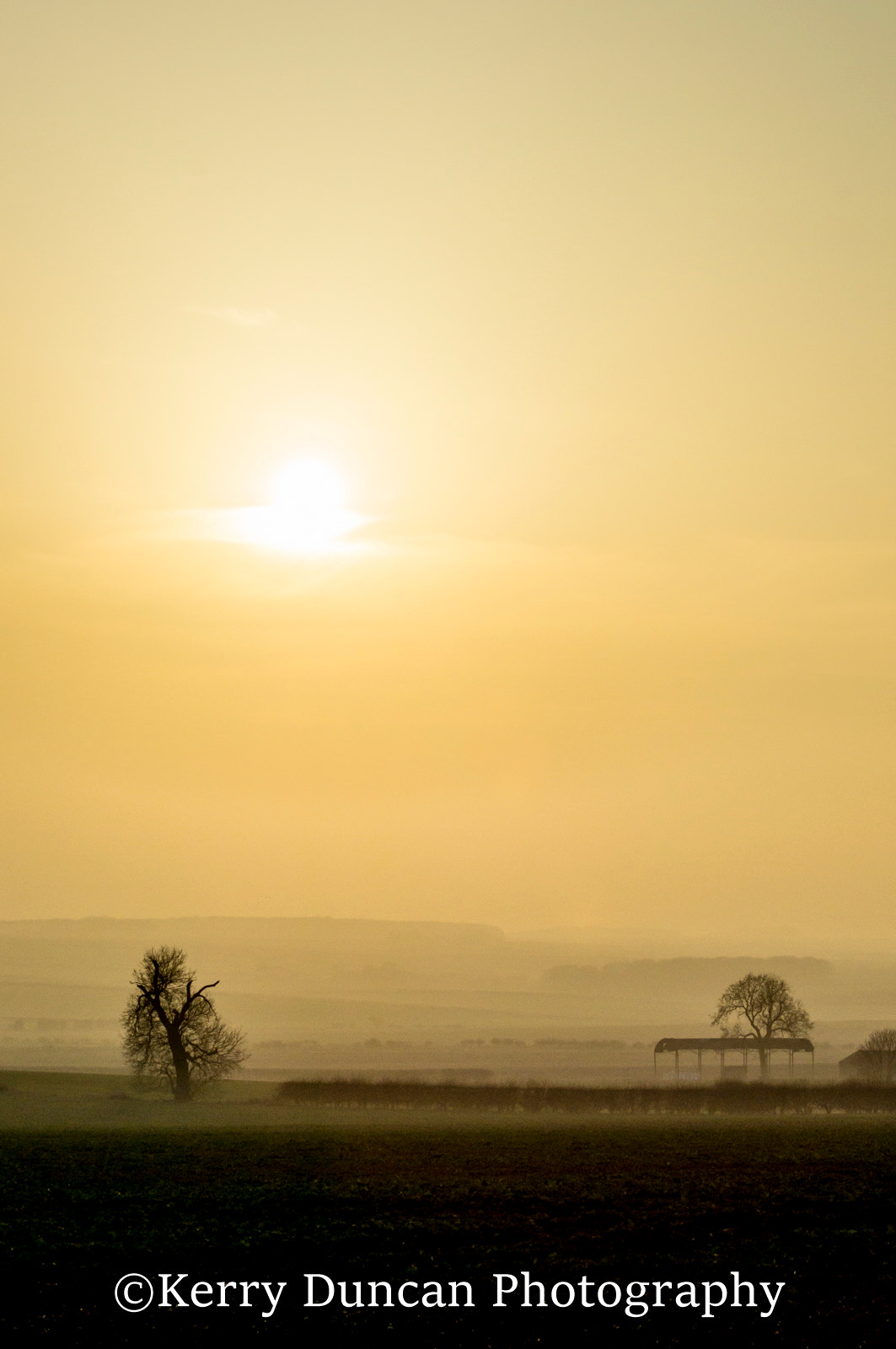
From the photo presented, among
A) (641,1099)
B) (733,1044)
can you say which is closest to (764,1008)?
(733,1044)

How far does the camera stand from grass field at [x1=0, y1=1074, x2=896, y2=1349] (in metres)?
22.3

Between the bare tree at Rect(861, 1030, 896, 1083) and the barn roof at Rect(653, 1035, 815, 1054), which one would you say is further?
the barn roof at Rect(653, 1035, 815, 1054)

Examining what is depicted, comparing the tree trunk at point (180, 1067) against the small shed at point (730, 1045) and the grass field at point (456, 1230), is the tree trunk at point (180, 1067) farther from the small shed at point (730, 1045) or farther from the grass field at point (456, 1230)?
the small shed at point (730, 1045)

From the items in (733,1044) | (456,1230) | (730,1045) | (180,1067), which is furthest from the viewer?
(733,1044)

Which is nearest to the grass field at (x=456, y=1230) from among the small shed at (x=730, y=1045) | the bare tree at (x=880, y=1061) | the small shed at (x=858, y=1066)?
the bare tree at (x=880, y=1061)

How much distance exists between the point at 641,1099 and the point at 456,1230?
172ft

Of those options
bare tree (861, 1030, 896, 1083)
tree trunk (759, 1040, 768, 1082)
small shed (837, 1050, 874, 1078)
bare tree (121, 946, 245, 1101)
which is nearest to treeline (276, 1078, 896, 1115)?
bare tree (121, 946, 245, 1101)

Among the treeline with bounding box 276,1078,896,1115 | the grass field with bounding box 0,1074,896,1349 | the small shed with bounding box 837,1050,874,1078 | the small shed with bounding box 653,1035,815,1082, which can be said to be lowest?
the small shed with bounding box 837,1050,874,1078

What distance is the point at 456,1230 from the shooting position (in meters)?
28.6

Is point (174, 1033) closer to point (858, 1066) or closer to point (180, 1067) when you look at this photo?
point (180, 1067)

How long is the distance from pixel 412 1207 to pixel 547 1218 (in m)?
3.84

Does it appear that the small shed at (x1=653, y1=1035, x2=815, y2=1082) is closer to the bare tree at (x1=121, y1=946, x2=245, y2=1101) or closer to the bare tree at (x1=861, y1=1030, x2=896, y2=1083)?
the bare tree at (x1=861, y1=1030, x2=896, y2=1083)

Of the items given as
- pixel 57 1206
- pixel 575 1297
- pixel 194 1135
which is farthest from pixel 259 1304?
pixel 194 1135

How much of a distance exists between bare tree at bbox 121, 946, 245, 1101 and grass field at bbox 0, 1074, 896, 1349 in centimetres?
3520
